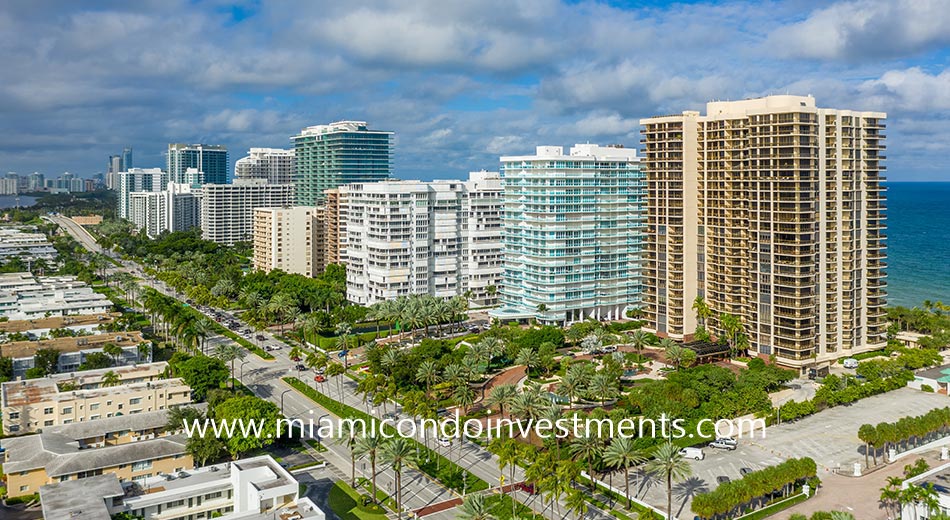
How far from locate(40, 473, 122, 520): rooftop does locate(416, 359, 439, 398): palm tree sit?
116 feet

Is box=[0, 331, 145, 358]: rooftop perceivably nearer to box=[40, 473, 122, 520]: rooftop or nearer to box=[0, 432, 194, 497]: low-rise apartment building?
box=[0, 432, 194, 497]: low-rise apartment building

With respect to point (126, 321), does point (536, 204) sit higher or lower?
higher

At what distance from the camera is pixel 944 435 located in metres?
72.8

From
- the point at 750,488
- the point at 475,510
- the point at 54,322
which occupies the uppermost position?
the point at 54,322

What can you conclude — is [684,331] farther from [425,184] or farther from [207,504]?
[207,504]

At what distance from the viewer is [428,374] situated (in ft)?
277

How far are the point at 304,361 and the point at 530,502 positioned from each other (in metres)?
53.0

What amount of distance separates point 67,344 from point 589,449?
7112 centimetres

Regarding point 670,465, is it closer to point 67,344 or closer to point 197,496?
point 197,496

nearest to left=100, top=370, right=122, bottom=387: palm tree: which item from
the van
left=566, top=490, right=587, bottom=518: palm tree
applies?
left=566, top=490, right=587, bottom=518: palm tree

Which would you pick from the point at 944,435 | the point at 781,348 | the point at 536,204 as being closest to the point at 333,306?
the point at 536,204

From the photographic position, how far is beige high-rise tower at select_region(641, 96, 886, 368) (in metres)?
95.0

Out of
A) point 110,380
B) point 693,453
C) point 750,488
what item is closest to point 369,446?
point 750,488

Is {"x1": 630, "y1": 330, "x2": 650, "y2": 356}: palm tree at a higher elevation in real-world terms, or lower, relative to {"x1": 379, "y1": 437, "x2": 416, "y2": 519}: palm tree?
higher
